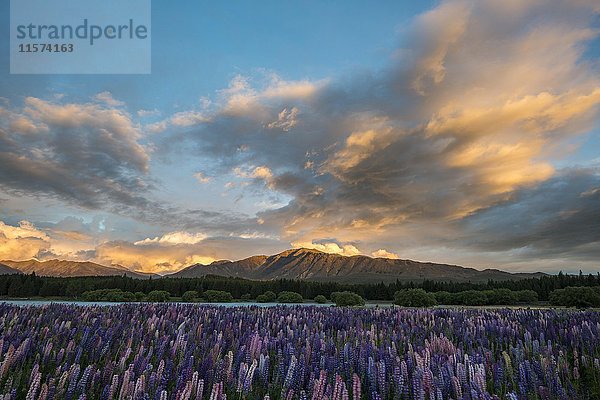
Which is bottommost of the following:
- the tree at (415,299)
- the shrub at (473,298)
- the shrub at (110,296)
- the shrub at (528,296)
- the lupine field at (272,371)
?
the shrub at (528,296)

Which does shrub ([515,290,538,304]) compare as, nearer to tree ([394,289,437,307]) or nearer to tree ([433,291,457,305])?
tree ([433,291,457,305])

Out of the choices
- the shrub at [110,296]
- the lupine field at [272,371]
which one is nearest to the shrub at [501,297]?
the shrub at [110,296]

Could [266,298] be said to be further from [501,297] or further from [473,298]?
[501,297]

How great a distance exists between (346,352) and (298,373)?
4.59 ft

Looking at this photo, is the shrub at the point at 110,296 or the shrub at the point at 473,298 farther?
the shrub at the point at 110,296

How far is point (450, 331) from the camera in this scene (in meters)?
10.9

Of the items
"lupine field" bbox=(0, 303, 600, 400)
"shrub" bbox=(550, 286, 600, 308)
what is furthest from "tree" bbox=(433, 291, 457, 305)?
"lupine field" bbox=(0, 303, 600, 400)

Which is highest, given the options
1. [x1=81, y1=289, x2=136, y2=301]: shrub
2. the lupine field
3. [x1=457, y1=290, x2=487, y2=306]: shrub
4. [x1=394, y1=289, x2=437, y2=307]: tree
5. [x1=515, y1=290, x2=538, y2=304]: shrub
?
the lupine field

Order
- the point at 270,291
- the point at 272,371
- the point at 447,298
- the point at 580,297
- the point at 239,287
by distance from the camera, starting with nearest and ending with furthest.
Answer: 1. the point at 272,371
2. the point at 580,297
3. the point at 447,298
4. the point at 270,291
5. the point at 239,287

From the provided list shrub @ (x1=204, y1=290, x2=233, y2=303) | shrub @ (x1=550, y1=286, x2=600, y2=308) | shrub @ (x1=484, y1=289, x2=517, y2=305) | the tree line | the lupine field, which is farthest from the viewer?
the tree line

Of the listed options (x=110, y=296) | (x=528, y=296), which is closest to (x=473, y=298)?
(x=528, y=296)

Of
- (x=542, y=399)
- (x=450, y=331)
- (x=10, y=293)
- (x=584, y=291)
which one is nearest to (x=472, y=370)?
(x=542, y=399)

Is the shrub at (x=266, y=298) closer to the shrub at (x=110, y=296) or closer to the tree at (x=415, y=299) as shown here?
the shrub at (x=110, y=296)

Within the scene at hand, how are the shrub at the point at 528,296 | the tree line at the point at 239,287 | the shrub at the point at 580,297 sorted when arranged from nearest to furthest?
the shrub at the point at 580,297, the shrub at the point at 528,296, the tree line at the point at 239,287
